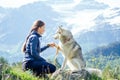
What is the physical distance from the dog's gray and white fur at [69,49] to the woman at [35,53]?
233 centimetres

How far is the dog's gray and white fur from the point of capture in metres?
18.1

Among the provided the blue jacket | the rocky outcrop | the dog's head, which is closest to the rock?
the rocky outcrop

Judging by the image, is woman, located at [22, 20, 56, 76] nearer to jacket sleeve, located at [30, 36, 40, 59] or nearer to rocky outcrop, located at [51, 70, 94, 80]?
jacket sleeve, located at [30, 36, 40, 59]

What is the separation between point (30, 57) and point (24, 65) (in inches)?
14.4

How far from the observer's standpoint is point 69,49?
60.1 ft

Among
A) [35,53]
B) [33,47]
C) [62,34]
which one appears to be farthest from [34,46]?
[62,34]

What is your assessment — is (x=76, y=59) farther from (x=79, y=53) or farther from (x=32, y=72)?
(x=32, y=72)

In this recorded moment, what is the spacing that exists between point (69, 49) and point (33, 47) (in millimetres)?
3815

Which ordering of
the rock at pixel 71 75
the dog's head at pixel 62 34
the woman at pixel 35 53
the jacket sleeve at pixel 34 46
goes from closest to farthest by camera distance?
the jacket sleeve at pixel 34 46 → the woman at pixel 35 53 → the rock at pixel 71 75 → the dog's head at pixel 62 34

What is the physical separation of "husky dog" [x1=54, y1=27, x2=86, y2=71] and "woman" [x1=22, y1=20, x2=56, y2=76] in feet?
7.67

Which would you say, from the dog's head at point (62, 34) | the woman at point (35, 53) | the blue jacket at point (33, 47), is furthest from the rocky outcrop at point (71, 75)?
the dog's head at point (62, 34)

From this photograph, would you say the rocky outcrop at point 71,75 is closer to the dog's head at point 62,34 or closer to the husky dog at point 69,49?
the husky dog at point 69,49

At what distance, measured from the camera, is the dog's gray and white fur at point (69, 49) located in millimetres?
18109

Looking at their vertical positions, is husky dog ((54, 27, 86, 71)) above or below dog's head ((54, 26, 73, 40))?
below
